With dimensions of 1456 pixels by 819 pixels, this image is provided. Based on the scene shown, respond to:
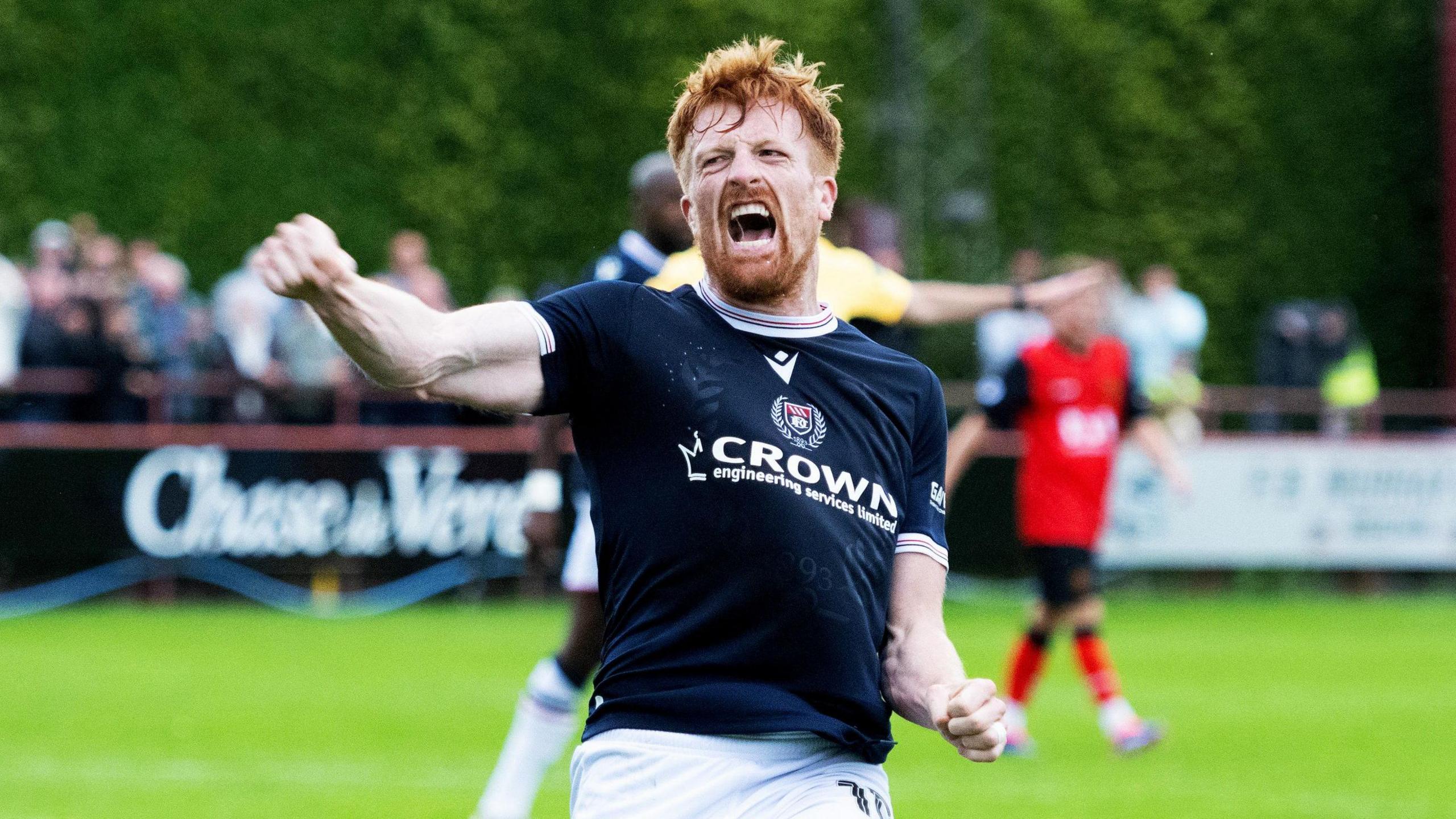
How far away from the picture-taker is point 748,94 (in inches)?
161

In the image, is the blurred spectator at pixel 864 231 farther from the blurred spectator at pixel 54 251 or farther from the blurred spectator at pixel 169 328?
the blurred spectator at pixel 54 251

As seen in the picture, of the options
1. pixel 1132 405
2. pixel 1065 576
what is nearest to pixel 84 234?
pixel 1132 405

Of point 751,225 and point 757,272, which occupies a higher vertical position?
point 751,225

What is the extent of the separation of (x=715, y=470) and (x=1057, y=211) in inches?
1009

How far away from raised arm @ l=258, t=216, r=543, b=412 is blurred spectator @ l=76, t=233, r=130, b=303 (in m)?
14.4

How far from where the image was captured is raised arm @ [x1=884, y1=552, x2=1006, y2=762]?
3783 mm

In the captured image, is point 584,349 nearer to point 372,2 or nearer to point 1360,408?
point 1360,408

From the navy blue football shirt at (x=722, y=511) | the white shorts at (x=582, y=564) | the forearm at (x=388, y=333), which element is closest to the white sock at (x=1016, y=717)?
the white shorts at (x=582, y=564)

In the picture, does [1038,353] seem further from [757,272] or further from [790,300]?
[757,272]

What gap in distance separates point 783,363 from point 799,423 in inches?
5.3

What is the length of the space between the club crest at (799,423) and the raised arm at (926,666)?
39cm

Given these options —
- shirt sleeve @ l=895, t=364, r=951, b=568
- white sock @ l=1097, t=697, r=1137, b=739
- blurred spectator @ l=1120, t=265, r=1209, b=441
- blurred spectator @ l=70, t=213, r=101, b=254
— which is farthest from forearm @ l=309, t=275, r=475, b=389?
blurred spectator @ l=1120, t=265, r=1209, b=441

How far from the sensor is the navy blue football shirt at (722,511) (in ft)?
12.9

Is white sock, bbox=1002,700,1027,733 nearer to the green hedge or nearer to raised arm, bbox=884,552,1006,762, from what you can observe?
raised arm, bbox=884,552,1006,762
